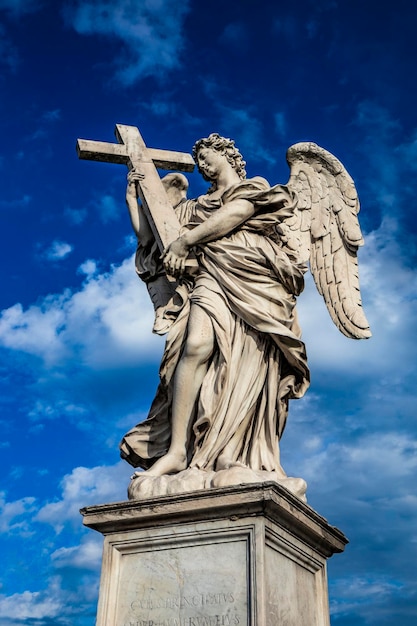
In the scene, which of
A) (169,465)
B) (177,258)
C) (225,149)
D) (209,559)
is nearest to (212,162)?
(225,149)

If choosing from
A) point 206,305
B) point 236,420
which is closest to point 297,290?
point 206,305

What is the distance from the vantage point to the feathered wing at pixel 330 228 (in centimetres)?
880

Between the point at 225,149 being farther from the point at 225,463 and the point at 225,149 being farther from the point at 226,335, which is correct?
the point at 225,463

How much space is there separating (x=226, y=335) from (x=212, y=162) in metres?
2.09

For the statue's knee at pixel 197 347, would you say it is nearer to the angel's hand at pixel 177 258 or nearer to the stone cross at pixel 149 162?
the angel's hand at pixel 177 258

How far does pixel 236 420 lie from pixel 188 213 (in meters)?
2.62

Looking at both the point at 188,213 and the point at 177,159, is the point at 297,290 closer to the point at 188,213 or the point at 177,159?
the point at 188,213

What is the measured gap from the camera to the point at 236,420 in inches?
288

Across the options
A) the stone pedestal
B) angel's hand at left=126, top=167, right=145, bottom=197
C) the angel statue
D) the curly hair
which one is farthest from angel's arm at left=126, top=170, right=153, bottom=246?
the stone pedestal

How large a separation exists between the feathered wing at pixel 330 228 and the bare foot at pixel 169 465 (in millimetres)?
2387

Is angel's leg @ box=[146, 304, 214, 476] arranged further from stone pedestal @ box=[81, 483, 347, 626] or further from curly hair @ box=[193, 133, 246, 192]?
curly hair @ box=[193, 133, 246, 192]

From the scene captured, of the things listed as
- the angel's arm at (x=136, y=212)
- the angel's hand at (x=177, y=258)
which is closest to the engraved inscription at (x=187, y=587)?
the angel's hand at (x=177, y=258)

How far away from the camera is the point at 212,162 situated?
862 centimetres

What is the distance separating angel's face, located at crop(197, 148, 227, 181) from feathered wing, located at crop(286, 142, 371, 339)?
110 cm
